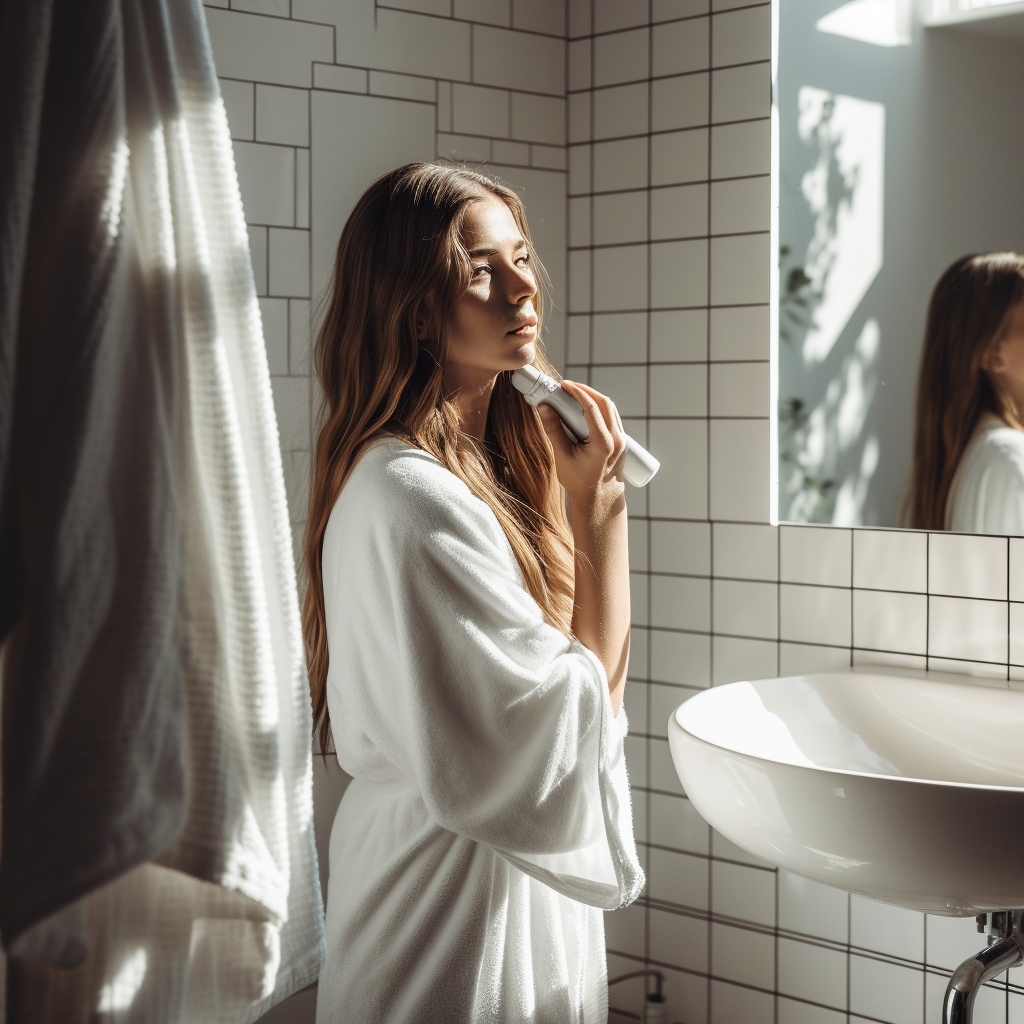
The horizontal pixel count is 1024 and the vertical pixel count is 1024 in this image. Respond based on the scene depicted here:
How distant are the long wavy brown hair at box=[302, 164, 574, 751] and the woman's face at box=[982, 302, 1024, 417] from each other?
0.70m

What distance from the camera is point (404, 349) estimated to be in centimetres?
117

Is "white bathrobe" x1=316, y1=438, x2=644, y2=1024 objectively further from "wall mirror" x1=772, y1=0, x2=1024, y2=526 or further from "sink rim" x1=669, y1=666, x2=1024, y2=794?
"wall mirror" x1=772, y1=0, x2=1024, y2=526

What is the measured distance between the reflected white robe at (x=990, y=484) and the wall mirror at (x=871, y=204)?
8cm

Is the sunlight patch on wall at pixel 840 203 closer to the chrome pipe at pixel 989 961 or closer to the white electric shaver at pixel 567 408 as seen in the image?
the white electric shaver at pixel 567 408

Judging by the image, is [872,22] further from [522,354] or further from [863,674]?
[863,674]

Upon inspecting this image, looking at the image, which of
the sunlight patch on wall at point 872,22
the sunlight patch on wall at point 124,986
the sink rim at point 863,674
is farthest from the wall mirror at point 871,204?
the sunlight patch on wall at point 124,986

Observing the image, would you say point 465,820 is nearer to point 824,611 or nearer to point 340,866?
point 340,866

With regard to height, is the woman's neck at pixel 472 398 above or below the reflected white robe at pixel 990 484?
above

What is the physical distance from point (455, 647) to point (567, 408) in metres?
0.34

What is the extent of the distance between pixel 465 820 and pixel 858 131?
1197mm

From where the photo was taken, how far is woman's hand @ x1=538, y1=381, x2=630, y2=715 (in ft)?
3.94

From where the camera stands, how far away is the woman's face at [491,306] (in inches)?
46.8

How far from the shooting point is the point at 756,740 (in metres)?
1.52

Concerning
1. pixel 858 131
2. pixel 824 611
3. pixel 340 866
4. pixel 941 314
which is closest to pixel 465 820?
pixel 340 866
